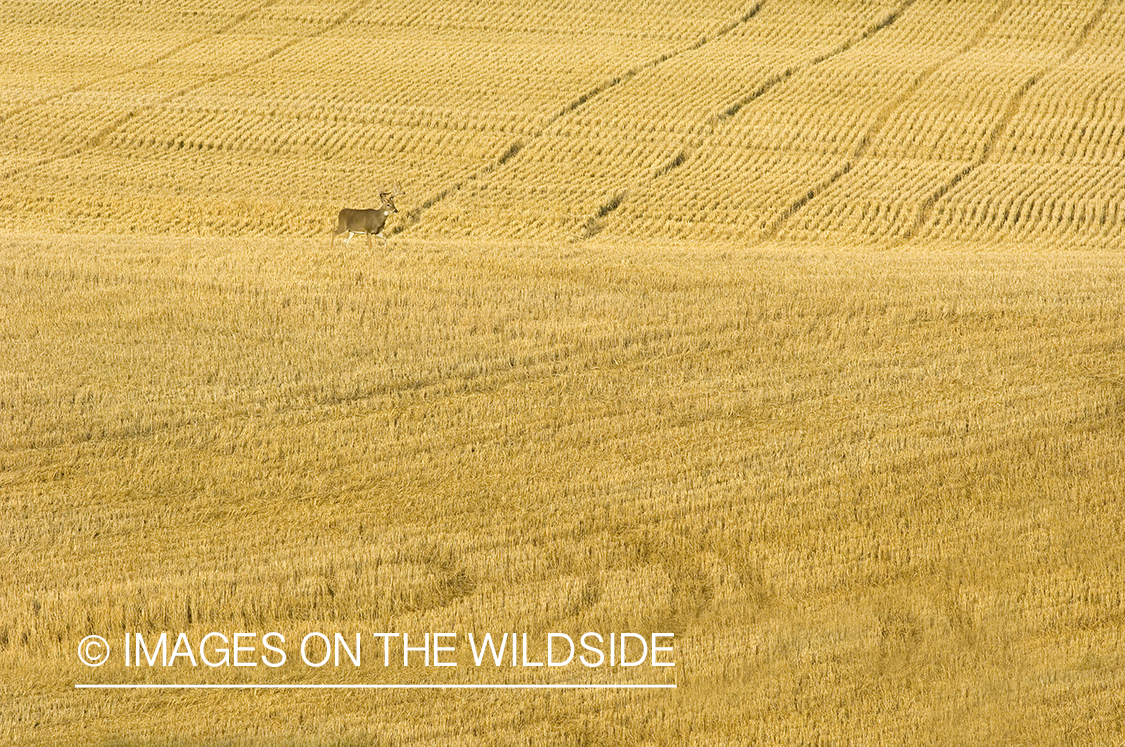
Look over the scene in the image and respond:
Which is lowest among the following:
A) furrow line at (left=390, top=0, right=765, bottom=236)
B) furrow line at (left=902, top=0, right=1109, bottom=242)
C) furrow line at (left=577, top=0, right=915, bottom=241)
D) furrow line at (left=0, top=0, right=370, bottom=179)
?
furrow line at (left=902, top=0, right=1109, bottom=242)

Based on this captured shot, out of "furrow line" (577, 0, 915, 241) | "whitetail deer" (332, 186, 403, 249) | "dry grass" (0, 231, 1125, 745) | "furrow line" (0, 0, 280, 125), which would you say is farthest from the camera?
"furrow line" (0, 0, 280, 125)

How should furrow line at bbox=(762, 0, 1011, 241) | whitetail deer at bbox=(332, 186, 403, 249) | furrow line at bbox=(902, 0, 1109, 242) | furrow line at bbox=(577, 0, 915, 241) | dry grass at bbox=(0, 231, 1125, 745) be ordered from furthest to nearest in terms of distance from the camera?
furrow line at bbox=(577, 0, 915, 241)
furrow line at bbox=(762, 0, 1011, 241)
furrow line at bbox=(902, 0, 1109, 242)
whitetail deer at bbox=(332, 186, 403, 249)
dry grass at bbox=(0, 231, 1125, 745)

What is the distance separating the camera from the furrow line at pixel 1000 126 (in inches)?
1023

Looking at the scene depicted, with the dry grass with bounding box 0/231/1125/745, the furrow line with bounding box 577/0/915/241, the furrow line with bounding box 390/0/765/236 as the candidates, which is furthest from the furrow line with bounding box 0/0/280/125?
the dry grass with bounding box 0/231/1125/745

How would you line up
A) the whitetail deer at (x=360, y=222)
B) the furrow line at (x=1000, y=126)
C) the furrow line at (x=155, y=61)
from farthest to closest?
the furrow line at (x=155, y=61)
the furrow line at (x=1000, y=126)
the whitetail deer at (x=360, y=222)

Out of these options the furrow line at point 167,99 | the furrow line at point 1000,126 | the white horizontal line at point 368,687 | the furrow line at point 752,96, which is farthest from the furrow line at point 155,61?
the white horizontal line at point 368,687

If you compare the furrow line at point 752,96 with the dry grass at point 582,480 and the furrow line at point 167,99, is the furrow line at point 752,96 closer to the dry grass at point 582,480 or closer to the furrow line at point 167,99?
the dry grass at point 582,480

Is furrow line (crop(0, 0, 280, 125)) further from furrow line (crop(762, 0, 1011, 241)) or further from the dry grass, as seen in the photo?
furrow line (crop(762, 0, 1011, 241))

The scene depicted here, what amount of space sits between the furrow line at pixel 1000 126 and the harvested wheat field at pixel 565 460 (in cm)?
25

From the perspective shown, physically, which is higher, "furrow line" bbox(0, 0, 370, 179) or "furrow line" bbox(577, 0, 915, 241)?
"furrow line" bbox(0, 0, 370, 179)

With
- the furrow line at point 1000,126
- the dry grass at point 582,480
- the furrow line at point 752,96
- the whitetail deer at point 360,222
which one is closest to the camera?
the dry grass at point 582,480

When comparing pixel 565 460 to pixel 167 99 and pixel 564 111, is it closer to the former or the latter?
pixel 564 111

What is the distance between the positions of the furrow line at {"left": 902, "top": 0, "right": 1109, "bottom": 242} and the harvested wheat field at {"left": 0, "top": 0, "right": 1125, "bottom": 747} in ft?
0.83

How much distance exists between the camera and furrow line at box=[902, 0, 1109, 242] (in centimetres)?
2598
